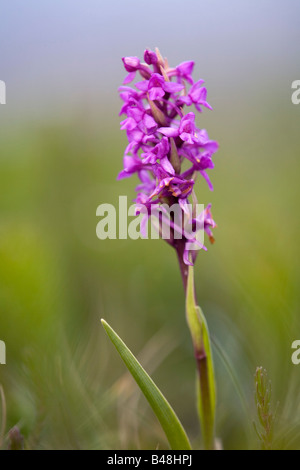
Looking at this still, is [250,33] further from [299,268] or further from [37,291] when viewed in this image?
[37,291]

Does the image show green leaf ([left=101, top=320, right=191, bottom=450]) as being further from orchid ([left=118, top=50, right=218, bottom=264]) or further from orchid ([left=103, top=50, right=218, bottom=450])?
orchid ([left=118, top=50, right=218, bottom=264])

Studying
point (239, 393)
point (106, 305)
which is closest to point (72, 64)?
point (106, 305)

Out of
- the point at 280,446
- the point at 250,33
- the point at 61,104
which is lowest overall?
the point at 280,446

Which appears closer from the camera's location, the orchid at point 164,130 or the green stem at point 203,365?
the orchid at point 164,130

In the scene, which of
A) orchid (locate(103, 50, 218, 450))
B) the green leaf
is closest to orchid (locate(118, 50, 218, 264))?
orchid (locate(103, 50, 218, 450))

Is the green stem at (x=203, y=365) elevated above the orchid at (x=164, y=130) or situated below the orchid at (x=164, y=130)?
below

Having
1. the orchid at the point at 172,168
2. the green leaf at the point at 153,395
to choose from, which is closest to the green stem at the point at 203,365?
the orchid at the point at 172,168

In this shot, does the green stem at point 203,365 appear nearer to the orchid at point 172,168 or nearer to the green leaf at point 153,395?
the orchid at point 172,168

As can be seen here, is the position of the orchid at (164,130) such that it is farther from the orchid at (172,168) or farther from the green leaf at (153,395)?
the green leaf at (153,395)
